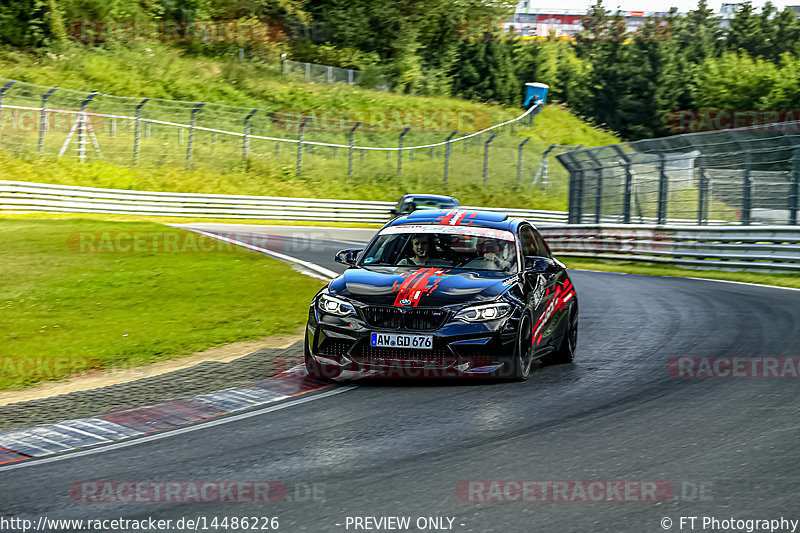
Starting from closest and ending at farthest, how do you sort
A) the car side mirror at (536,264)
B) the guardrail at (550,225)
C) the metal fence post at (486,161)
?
1. the car side mirror at (536,264)
2. the guardrail at (550,225)
3. the metal fence post at (486,161)

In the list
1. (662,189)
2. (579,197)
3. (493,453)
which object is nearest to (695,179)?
(662,189)

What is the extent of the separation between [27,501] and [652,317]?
924 centimetres

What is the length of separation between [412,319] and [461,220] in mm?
2004

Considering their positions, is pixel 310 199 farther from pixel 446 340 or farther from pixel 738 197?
pixel 446 340

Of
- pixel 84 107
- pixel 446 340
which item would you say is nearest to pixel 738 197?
pixel 446 340

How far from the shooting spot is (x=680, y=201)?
24.6 metres

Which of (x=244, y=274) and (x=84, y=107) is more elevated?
(x=84, y=107)

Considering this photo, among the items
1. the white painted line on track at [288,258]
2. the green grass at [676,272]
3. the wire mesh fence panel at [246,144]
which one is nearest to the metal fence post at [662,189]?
the green grass at [676,272]

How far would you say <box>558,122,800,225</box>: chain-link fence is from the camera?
20797 millimetres

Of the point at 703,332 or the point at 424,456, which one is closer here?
the point at 424,456

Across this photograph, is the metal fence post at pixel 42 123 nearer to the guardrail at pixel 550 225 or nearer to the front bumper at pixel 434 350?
the guardrail at pixel 550 225

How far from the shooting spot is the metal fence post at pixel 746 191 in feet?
70.9

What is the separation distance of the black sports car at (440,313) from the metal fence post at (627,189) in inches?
694

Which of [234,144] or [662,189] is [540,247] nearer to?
[662,189]
